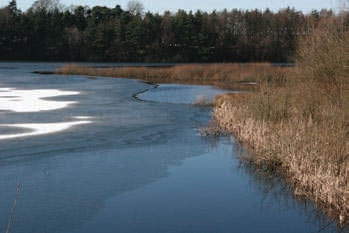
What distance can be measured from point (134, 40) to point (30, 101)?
55.6 metres

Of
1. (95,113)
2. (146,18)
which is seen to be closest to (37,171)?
(95,113)

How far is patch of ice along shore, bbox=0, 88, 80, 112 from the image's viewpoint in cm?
1815

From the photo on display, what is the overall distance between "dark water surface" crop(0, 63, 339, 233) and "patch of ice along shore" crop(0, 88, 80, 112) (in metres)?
4.61

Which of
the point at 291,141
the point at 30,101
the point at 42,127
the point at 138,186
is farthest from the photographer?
the point at 30,101

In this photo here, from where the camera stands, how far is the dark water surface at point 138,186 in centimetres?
675

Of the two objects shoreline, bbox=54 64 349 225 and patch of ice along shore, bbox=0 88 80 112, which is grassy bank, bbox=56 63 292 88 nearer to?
patch of ice along shore, bbox=0 88 80 112

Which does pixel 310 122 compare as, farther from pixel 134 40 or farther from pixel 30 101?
pixel 134 40

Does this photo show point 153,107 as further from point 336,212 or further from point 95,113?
point 336,212

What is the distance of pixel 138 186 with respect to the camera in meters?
8.46

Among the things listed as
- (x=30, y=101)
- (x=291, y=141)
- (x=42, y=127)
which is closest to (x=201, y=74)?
(x=30, y=101)

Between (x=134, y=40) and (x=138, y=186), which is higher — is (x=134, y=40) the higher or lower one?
the higher one

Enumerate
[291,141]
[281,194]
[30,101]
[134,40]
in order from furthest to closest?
1. [134,40]
2. [30,101]
3. [291,141]
4. [281,194]

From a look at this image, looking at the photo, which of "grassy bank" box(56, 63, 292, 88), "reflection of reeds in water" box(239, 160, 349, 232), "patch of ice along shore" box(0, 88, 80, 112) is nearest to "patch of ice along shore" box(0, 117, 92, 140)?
"patch of ice along shore" box(0, 88, 80, 112)

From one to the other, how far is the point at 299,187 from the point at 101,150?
176 inches
